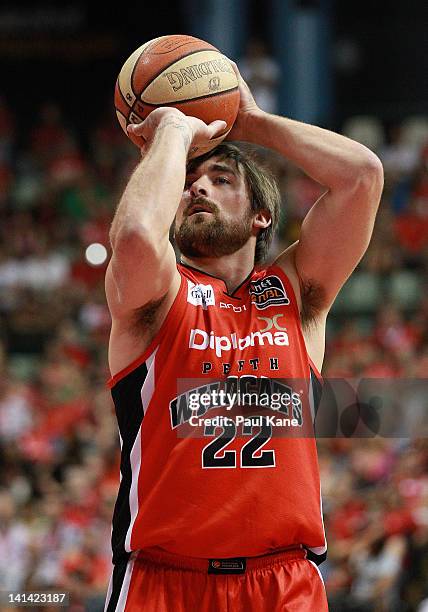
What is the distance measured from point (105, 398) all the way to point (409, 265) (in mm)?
4286

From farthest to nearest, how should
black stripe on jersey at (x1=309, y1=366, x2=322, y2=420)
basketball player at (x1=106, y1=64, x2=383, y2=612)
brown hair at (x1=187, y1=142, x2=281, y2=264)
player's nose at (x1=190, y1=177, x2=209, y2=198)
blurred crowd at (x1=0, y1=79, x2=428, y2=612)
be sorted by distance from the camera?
blurred crowd at (x1=0, y1=79, x2=428, y2=612) → brown hair at (x1=187, y1=142, x2=281, y2=264) → player's nose at (x1=190, y1=177, x2=209, y2=198) → black stripe on jersey at (x1=309, y1=366, x2=322, y2=420) → basketball player at (x1=106, y1=64, x2=383, y2=612)

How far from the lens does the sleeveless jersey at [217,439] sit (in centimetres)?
366

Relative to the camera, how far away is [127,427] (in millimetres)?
3834

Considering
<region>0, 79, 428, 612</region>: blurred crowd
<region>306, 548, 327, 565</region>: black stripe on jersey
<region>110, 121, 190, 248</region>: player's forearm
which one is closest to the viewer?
<region>110, 121, 190, 248</region>: player's forearm

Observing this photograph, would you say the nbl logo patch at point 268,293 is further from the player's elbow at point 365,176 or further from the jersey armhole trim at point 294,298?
the player's elbow at point 365,176

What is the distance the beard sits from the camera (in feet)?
13.4

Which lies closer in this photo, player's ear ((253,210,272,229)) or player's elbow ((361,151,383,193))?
player's elbow ((361,151,383,193))

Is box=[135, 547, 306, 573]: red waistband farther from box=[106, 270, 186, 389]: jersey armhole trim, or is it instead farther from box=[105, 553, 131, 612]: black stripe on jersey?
box=[106, 270, 186, 389]: jersey armhole trim

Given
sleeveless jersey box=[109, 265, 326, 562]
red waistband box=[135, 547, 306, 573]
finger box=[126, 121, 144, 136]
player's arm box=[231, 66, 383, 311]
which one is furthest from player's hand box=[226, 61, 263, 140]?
red waistband box=[135, 547, 306, 573]

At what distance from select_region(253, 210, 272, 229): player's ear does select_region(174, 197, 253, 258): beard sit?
0.10 meters

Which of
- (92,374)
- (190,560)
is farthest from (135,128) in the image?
(92,374)

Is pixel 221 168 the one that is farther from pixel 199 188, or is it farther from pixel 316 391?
pixel 316 391

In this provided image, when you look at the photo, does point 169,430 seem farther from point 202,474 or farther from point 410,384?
point 410,384

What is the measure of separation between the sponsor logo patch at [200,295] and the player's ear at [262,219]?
0.42 m
